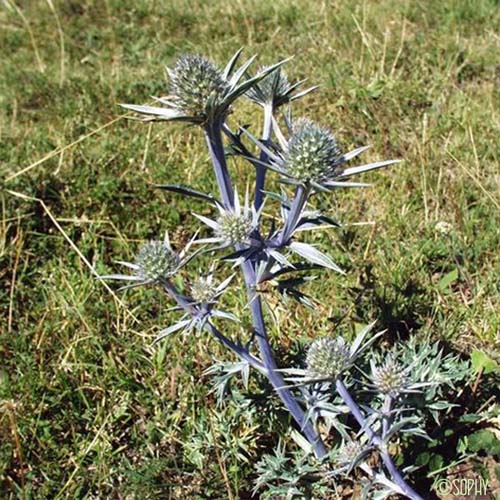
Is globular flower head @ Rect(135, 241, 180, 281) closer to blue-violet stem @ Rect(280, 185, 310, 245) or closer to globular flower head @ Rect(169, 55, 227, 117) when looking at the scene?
blue-violet stem @ Rect(280, 185, 310, 245)

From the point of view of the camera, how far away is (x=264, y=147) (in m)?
1.62

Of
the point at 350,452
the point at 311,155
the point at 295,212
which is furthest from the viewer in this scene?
the point at 350,452

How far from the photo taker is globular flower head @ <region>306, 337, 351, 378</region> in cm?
171

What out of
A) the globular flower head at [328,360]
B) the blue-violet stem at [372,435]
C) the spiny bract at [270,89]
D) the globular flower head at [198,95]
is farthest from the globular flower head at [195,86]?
the blue-violet stem at [372,435]

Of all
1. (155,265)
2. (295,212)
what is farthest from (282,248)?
(155,265)

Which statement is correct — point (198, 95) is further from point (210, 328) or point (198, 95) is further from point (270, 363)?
point (270, 363)

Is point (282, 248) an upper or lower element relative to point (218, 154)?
lower

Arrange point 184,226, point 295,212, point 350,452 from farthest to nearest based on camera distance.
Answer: point 184,226 → point 350,452 → point 295,212

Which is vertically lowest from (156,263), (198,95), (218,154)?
(156,263)

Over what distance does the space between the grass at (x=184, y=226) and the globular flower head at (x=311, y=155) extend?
0.86 meters

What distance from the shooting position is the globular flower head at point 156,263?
5.92 ft

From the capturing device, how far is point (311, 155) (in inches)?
61.3

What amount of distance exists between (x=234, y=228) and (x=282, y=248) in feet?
0.50

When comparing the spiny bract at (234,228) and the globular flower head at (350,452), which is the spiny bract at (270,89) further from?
the globular flower head at (350,452)
